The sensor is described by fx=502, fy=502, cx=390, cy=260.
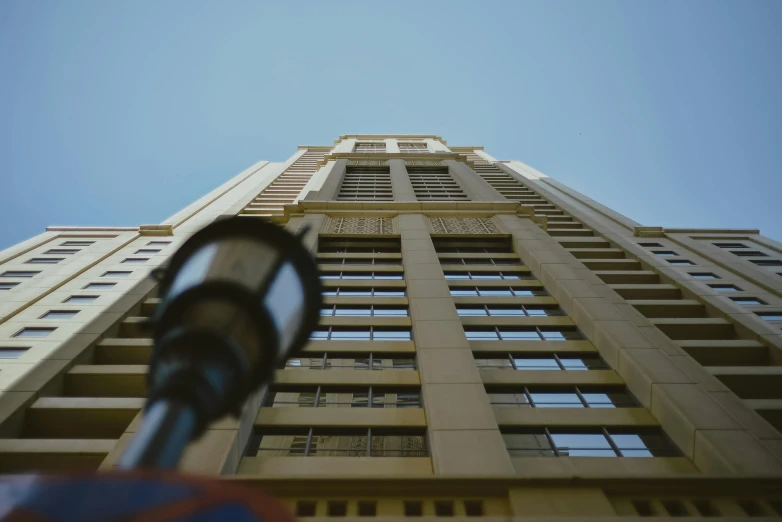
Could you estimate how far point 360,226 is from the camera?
893 inches

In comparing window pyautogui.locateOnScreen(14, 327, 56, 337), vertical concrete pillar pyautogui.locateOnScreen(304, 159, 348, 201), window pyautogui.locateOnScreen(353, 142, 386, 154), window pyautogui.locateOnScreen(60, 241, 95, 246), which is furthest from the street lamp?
window pyautogui.locateOnScreen(353, 142, 386, 154)

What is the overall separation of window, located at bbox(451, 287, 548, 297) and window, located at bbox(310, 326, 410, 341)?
3.67 m

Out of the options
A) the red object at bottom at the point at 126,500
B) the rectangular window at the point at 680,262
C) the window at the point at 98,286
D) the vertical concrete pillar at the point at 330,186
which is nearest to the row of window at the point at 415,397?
the red object at bottom at the point at 126,500

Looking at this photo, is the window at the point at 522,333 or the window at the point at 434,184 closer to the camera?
the window at the point at 522,333

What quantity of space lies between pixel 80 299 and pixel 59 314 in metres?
Result: 1.55

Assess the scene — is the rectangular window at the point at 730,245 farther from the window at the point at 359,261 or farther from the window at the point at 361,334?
the window at the point at 361,334

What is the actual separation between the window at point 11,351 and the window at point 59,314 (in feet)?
9.14

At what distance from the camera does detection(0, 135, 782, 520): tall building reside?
764 cm

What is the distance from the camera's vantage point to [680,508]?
755 centimetres

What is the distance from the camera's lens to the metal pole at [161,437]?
220 centimetres

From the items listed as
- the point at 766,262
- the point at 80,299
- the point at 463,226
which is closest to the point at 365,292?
the point at 463,226

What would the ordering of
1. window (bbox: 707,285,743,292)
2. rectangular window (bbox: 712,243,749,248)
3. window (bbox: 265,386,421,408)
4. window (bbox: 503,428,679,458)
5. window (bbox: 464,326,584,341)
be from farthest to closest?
rectangular window (bbox: 712,243,749,248), window (bbox: 707,285,743,292), window (bbox: 464,326,584,341), window (bbox: 265,386,421,408), window (bbox: 503,428,679,458)

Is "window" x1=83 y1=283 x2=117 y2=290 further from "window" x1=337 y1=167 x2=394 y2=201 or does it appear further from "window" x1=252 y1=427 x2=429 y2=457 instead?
"window" x1=252 y1=427 x2=429 y2=457

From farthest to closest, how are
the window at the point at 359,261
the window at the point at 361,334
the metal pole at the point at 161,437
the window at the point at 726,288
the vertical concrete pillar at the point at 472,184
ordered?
the vertical concrete pillar at the point at 472,184
the window at the point at 726,288
the window at the point at 359,261
the window at the point at 361,334
the metal pole at the point at 161,437
